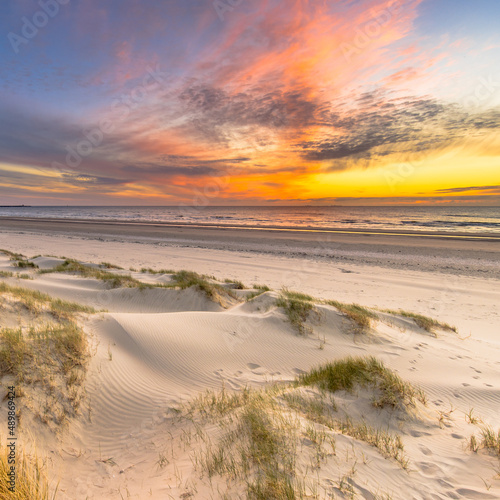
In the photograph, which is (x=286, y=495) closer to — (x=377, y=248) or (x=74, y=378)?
(x=74, y=378)

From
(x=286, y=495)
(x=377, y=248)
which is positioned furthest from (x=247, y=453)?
(x=377, y=248)

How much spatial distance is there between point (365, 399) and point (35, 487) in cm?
395

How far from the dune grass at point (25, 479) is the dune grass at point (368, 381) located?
356 centimetres

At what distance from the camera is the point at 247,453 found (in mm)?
2797

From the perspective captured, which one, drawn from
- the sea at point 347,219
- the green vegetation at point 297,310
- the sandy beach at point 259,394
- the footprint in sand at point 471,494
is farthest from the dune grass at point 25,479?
the sea at point 347,219

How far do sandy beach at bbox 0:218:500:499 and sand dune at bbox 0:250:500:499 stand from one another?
0.02 meters

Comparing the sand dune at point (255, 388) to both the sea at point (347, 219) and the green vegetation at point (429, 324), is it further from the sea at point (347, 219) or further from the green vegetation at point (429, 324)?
the sea at point (347, 219)

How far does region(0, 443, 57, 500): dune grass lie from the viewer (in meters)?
2.17

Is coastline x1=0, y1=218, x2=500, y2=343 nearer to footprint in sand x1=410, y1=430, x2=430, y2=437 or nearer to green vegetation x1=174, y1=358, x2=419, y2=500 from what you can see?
footprint in sand x1=410, y1=430, x2=430, y2=437

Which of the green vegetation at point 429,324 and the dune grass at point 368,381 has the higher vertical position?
the dune grass at point 368,381

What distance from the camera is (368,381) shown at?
4.27 m

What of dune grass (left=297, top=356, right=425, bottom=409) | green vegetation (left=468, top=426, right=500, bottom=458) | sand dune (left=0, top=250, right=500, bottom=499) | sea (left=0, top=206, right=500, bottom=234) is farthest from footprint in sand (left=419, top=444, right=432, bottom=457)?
sea (left=0, top=206, right=500, bottom=234)

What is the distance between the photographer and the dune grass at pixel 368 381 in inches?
154

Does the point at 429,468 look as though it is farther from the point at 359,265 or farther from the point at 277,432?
the point at 359,265
